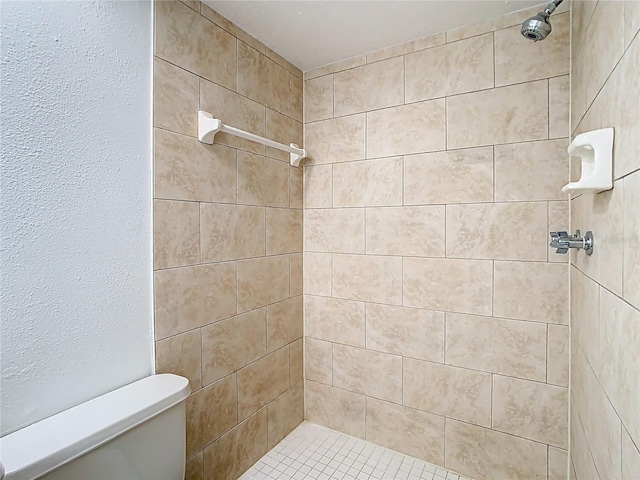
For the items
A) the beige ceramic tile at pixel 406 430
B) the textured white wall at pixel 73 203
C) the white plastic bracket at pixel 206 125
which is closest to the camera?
the textured white wall at pixel 73 203

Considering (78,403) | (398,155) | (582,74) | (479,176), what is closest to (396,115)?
(398,155)

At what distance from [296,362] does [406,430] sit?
677mm

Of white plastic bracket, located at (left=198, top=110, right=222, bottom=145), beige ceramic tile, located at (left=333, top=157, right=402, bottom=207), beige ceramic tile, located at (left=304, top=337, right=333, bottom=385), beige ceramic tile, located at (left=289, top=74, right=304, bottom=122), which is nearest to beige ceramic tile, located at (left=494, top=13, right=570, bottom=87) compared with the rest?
beige ceramic tile, located at (left=333, top=157, right=402, bottom=207)

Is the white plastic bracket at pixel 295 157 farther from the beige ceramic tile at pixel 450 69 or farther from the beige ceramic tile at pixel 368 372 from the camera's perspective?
the beige ceramic tile at pixel 368 372

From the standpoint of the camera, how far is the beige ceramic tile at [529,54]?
1366 millimetres

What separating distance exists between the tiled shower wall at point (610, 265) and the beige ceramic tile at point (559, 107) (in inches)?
7.1

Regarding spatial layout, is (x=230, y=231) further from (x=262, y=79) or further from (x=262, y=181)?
(x=262, y=79)

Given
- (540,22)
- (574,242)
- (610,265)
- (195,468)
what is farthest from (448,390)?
(540,22)

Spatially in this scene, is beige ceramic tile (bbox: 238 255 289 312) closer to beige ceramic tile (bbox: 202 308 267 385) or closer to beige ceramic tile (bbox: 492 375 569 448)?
beige ceramic tile (bbox: 202 308 267 385)

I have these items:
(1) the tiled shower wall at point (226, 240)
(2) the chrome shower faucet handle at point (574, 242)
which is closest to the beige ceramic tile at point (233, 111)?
(1) the tiled shower wall at point (226, 240)

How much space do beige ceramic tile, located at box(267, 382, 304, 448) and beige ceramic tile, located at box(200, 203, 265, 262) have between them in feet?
2.73

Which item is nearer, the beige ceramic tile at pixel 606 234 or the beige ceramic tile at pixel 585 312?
the beige ceramic tile at pixel 606 234

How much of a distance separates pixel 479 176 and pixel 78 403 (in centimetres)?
172

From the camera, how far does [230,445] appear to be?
5.04 feet
